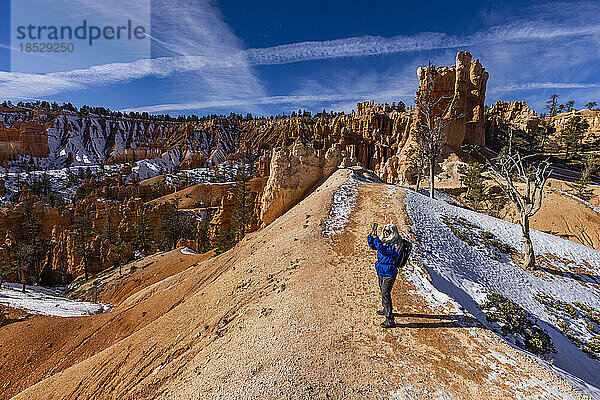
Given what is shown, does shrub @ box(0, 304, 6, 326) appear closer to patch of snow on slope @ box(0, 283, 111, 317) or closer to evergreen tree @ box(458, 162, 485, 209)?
patch of snow on slope @ box(0, 283, 111, 317)

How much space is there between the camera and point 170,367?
21.7ft

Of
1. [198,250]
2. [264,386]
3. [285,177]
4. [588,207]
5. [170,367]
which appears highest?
[285,177]

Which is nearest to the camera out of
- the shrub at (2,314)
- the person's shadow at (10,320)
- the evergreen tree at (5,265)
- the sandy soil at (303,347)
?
the sandy soil at (303,347)

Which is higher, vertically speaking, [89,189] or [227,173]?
[227,173]

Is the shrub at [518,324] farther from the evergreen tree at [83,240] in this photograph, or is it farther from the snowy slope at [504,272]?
the evergreen tree at [83,240]

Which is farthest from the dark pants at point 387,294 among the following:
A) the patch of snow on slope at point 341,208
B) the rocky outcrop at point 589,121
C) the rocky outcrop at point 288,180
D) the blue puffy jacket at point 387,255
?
the rocky outcrop at point 589,121

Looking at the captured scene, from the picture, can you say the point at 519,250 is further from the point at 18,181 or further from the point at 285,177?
the point at 18,181

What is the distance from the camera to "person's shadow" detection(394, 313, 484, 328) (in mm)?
6310

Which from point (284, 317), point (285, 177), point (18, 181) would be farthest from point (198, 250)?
point (18, 181)

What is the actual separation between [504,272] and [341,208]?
6.66 metres

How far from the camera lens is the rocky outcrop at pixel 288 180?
1845cm

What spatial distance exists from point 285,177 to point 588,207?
91.1 ft

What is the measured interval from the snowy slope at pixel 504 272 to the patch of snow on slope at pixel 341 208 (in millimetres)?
2668

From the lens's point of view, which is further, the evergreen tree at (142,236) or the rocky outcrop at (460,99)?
the rocky outcrop at (460,99)
